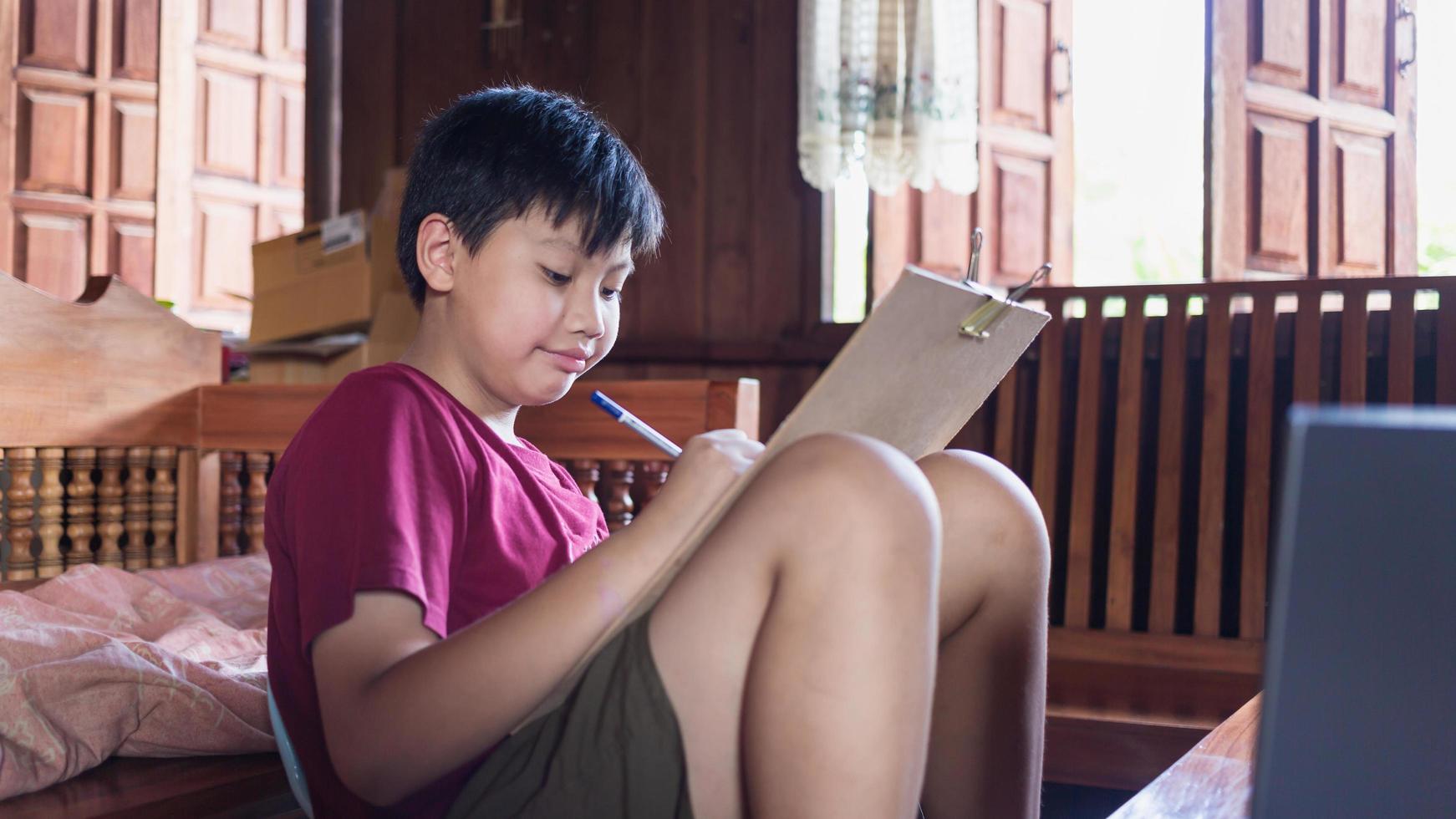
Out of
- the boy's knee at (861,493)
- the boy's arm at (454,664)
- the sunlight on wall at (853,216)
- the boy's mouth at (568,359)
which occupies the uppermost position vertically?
the sunlight on wall at (853,216)

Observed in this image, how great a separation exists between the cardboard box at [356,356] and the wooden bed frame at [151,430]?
470mm

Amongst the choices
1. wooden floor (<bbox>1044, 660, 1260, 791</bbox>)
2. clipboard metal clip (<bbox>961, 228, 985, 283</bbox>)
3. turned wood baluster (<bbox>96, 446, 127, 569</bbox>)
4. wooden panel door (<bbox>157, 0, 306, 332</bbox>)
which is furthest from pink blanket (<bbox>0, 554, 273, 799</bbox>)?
wooden panel door (<bbox>157, 0, 306, 332</bbox>)

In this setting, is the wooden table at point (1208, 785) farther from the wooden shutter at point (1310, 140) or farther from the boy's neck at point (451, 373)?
the wooden shutter at point (1310, 140)

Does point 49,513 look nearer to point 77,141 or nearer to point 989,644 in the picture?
point 989,644

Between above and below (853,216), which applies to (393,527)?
below

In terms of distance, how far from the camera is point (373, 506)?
0.75 meters

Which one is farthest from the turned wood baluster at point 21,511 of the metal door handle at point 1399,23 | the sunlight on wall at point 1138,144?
the metal door handle at point 1399,23

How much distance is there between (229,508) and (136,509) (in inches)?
5.3

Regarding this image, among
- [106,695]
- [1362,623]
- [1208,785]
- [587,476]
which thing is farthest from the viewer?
[587,476]

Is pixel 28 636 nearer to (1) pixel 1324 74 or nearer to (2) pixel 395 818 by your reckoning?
(2) pixel 395 818

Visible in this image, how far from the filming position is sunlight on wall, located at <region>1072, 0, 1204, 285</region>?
539 cm

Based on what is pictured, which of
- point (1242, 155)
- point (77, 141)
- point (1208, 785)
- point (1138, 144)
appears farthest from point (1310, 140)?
point (1138, 144)

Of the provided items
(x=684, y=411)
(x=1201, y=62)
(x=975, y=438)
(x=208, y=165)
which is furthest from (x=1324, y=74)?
(x=208, y=165)

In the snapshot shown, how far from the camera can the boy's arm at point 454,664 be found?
0.70 m
